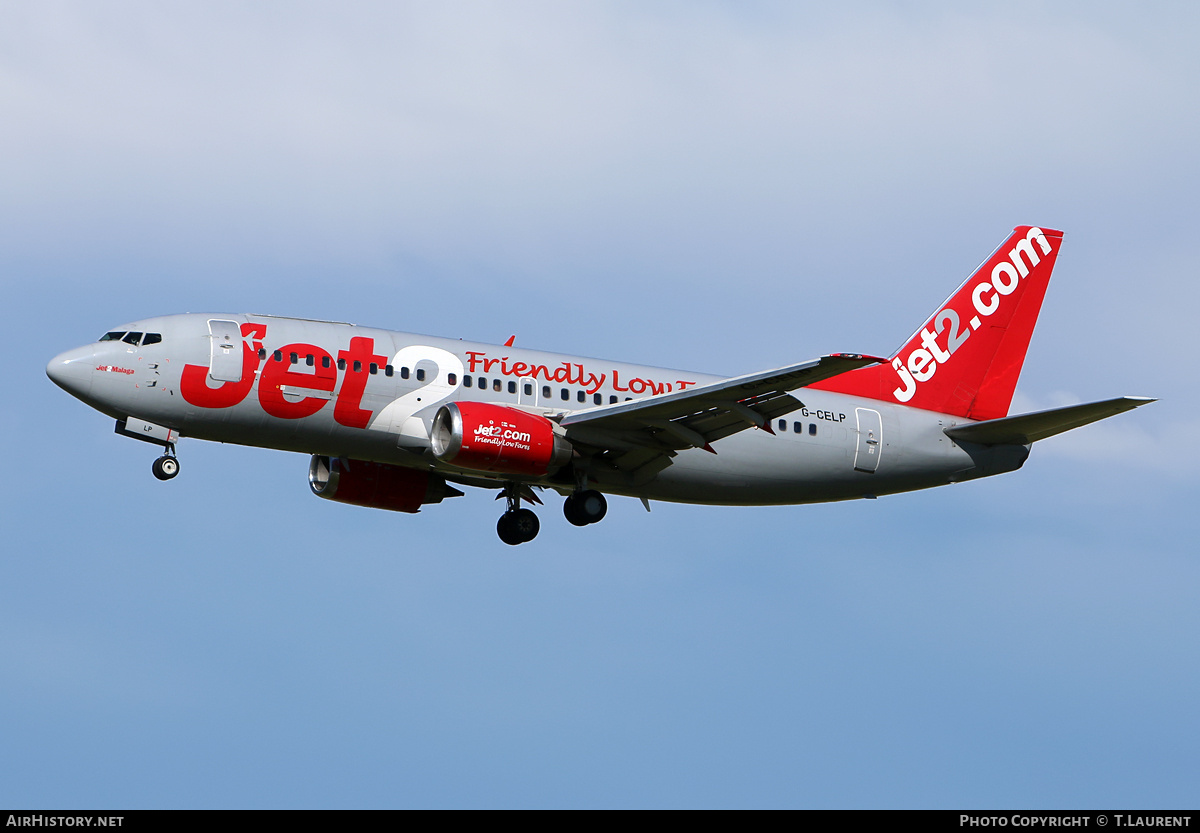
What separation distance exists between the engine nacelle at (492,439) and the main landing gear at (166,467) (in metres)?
5.96

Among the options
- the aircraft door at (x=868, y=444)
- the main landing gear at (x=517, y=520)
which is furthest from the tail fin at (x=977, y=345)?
the main landing gear at (x=517, y=520)

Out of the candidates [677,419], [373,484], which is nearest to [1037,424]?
[677,419]

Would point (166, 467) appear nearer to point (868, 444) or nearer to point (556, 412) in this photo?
point (556, 412)

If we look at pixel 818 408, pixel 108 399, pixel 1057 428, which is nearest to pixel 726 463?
pixel 818 408

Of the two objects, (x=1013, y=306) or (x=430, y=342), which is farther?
(x=1013, y=306)

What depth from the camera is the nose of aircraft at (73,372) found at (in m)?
35.3

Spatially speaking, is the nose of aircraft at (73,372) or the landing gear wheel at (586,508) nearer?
the nose of aircraft at (73,372)

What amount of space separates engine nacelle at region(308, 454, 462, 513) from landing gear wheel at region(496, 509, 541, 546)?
193cm

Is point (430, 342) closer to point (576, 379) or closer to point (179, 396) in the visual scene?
point (576, 379)

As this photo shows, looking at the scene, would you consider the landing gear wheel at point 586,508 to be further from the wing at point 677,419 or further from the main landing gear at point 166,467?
the main landing gear at point 166,467

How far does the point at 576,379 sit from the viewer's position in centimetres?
3900

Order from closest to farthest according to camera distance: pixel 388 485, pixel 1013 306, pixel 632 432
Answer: pixel 632 432
pixel 388 485
pixel 1013 306

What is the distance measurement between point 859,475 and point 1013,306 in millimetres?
8318

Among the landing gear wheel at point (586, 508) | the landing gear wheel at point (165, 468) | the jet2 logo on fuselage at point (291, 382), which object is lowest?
the landing gear wheel at point (165, 468)
